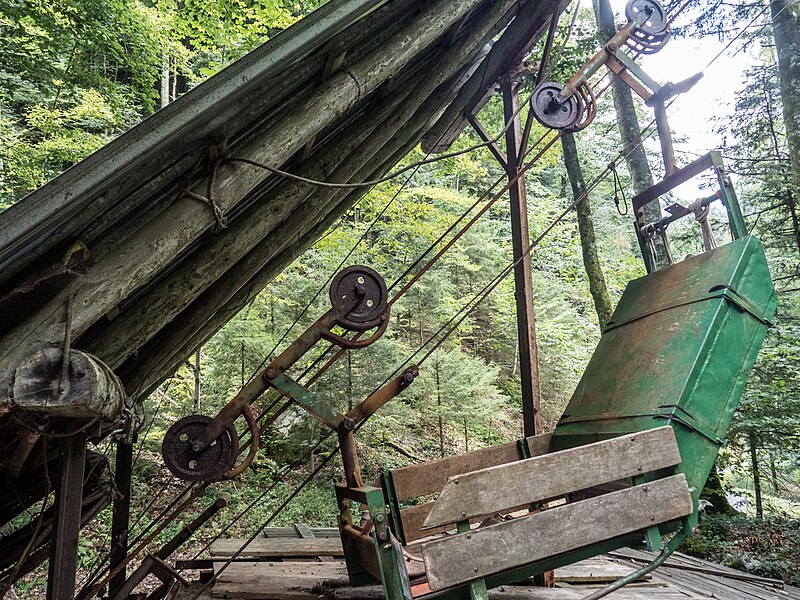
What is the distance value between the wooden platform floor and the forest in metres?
0.84

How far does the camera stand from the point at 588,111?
14.0 ft

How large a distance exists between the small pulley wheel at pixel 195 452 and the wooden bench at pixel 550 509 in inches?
47.6

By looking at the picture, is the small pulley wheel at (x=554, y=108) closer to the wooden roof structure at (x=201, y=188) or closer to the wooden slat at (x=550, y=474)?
the wooden roof structure at (x=201, y=188)

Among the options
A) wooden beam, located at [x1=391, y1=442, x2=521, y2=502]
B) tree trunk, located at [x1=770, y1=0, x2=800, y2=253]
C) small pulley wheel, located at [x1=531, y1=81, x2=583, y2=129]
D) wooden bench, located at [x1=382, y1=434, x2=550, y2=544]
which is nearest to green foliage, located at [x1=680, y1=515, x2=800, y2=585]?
tree trunk, located at [x1=770, y1=0, x2=800, y2=253]

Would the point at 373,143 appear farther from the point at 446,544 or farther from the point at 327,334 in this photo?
the point at 446,544

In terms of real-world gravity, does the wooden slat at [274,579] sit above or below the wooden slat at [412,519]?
below

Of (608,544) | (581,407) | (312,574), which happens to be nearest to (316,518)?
(312,574)

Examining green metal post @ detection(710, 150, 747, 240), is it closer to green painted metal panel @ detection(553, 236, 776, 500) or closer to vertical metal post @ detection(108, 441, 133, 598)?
green painted metal panel @ detection(553, 236, 776, 500)

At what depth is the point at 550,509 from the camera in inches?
102

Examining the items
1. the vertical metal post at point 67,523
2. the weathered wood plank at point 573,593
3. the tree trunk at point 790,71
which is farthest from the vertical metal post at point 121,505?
the tree trunk at point 790,71

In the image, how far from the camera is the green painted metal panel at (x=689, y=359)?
3082 mm

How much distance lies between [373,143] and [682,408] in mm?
2548

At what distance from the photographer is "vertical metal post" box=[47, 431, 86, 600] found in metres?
2.17

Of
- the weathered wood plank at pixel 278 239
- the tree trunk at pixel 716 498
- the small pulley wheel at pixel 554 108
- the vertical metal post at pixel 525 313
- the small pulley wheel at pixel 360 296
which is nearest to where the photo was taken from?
the small pulley wheel at pixel 360 296
